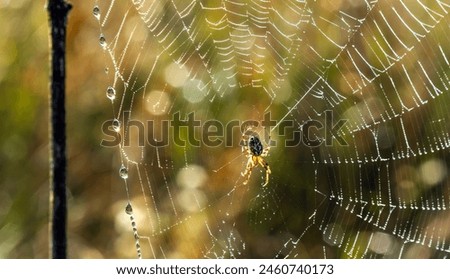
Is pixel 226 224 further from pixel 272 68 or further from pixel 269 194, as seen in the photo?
pixel 272 68

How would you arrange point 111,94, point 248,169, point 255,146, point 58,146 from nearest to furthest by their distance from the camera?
point 58,146, point 111,94, point 255,146, point 248,169

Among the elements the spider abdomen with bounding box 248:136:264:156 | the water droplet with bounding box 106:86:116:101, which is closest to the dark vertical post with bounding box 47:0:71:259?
the water droplet with bounding box 106:86:116:101

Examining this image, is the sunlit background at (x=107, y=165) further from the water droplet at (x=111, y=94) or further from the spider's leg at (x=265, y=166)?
the water droplet at (x=111, y=94)

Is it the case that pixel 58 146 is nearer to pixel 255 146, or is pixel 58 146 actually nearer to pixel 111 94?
pixel 111 94

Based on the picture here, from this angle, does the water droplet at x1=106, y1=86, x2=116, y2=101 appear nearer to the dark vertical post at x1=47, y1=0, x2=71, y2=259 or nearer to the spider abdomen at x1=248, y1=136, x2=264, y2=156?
the dark vertical post at x1=47, y1=0, x2=71, y2=259

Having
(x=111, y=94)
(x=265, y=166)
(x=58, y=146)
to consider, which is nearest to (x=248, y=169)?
(x=265, y=166)

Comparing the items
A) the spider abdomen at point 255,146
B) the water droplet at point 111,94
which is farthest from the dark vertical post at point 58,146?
the spider abdomen at point 255,146

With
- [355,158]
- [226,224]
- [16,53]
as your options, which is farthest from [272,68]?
[16,53]
